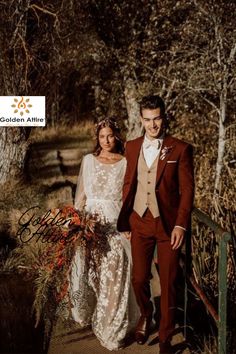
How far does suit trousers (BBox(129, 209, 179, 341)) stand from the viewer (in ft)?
12.9

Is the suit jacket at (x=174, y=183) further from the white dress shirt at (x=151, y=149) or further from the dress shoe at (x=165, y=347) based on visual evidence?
the dress shoe at (x=165, y=347)

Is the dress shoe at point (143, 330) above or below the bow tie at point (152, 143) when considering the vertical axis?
below

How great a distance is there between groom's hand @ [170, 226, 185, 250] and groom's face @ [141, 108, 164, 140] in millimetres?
596

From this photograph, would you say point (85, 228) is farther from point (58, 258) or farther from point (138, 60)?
point (138, 60)

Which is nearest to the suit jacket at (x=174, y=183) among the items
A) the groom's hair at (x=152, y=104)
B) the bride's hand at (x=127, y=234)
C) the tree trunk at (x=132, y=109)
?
the groom's hair at (x=152, y=104)

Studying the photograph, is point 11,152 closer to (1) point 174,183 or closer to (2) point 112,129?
(2) point 112,129

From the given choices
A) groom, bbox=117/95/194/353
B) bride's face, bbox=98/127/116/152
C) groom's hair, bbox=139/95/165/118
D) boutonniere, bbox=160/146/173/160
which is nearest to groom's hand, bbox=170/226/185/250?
groom, bbox=117/95/194/353

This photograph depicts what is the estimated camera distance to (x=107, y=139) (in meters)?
4.37

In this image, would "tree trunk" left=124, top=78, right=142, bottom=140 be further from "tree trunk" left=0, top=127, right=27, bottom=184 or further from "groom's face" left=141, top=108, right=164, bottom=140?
"groom's face" left=141, top=108, right=164, bottom=140

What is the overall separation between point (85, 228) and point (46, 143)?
30.9ft

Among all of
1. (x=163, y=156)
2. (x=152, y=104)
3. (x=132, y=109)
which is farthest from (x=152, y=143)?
(x=132, y=109)

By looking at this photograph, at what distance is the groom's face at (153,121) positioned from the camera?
12.6 feet

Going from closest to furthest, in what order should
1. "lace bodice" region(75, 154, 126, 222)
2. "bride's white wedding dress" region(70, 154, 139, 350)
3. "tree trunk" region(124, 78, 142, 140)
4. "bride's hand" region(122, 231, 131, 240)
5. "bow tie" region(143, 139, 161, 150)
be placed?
"bow tie" region(143, 139, 161, 150) → "bride's hand" region(122, 231, 131, 240) → "bride's white wedding dress" region(70, 154, 139, 350) → "lace bodice" region(75, 154, 126, 222) → "tree trunk" region(124, 78, 142, 140)

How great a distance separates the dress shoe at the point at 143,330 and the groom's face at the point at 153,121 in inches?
49.5
